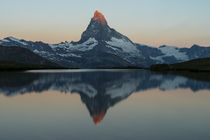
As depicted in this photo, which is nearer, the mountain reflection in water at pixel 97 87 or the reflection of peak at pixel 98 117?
the reflection of peak at pixel 98 117

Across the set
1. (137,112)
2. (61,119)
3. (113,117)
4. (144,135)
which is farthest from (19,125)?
(137,112)

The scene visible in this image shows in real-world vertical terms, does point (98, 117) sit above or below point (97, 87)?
above

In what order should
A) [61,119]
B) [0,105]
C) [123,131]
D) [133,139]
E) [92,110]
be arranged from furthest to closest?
[0,105] → [92,110] → [61,119] → [123,131] → [133,139]

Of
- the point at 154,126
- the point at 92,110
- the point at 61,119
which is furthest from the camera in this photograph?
the point at 92,110

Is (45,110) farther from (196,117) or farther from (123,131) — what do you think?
(196,117)

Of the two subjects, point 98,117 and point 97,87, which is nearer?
point 98,117

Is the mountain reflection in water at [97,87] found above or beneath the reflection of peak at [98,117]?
beneath

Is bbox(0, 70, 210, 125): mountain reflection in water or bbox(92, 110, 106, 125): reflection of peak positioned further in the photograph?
bbox(0, 70, 210, 125): mountain reflection in water

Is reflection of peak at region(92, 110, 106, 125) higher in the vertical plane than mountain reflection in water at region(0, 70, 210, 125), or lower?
higher
